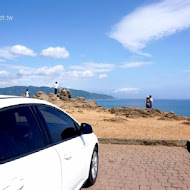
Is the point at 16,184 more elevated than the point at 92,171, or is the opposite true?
the point at 16,184

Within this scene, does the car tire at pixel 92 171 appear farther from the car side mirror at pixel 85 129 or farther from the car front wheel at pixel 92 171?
the car side mirror at pixel 85 129

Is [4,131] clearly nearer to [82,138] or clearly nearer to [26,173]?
[26,173]

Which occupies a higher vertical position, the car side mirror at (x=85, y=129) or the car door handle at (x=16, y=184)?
the car side mirror at (x=85, y=129)

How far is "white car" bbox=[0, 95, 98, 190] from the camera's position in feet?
7.32

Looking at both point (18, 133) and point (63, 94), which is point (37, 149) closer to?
point (18, 133)

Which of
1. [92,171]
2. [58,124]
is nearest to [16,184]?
[58,124]

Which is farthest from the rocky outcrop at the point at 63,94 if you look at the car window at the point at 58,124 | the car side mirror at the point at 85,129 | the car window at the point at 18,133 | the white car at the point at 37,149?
the car window at the point at 18,133

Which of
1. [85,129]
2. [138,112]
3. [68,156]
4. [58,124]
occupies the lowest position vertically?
[138,112]

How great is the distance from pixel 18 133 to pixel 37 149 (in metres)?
0.27

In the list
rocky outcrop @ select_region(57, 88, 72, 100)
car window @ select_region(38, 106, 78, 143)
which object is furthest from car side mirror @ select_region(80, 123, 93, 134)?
rocky outcrop @ select_region(57, 88, 72, 100)

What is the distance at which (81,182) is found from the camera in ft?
12.9

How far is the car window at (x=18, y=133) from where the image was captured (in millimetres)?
2337

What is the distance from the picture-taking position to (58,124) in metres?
3.93

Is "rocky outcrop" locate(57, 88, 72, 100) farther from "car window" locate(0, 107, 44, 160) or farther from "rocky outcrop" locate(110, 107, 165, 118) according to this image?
"car window" locate(0, 107, 44, 160)
